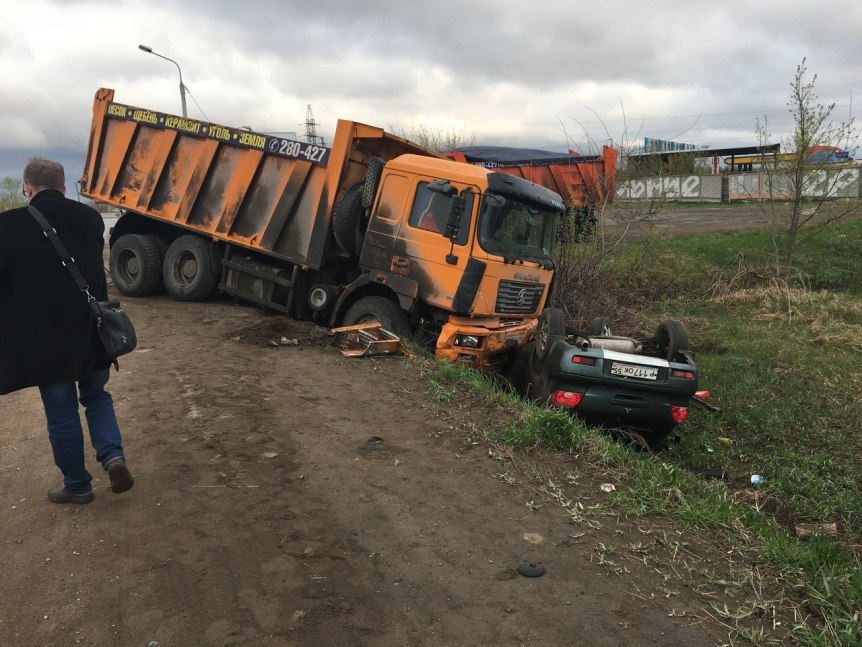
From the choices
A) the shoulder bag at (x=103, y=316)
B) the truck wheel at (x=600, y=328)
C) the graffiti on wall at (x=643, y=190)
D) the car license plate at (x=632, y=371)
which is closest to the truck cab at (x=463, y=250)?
the truck wheel at (x=600, y=328)

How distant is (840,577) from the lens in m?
2.90

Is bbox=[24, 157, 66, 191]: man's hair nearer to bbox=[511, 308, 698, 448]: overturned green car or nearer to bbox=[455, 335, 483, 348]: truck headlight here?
bbox=[511, 308, 698, 448]: overturned green car

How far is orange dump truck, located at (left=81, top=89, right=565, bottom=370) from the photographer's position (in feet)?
23.4

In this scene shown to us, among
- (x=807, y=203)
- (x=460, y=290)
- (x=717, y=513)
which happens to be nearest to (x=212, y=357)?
(x=460, y=290)

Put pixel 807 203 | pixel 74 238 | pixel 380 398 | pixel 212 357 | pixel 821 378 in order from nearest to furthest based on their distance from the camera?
pixel 74 238 → pixel 380 398 → pixel 212 357 → pixel 821 378 → pixel 807 203

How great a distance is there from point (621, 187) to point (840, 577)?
11365 mm

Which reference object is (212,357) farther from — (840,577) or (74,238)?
(840,577)

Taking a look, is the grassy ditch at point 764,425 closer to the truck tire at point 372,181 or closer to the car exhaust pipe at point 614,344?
the car exhaust pipe at point 614,344

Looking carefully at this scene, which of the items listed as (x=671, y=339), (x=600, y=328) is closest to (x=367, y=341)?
(x=600, y=328)

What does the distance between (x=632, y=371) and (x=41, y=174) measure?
4.69 meters

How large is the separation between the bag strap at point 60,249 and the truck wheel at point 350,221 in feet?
16.2

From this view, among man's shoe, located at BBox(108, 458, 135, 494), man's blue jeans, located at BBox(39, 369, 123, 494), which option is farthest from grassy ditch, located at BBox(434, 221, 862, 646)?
man's blue jeans, located at BBox(39, 369, 123, 494)

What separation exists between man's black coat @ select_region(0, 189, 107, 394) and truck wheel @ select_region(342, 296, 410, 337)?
4.55 meters

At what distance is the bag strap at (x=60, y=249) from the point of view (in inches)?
121
